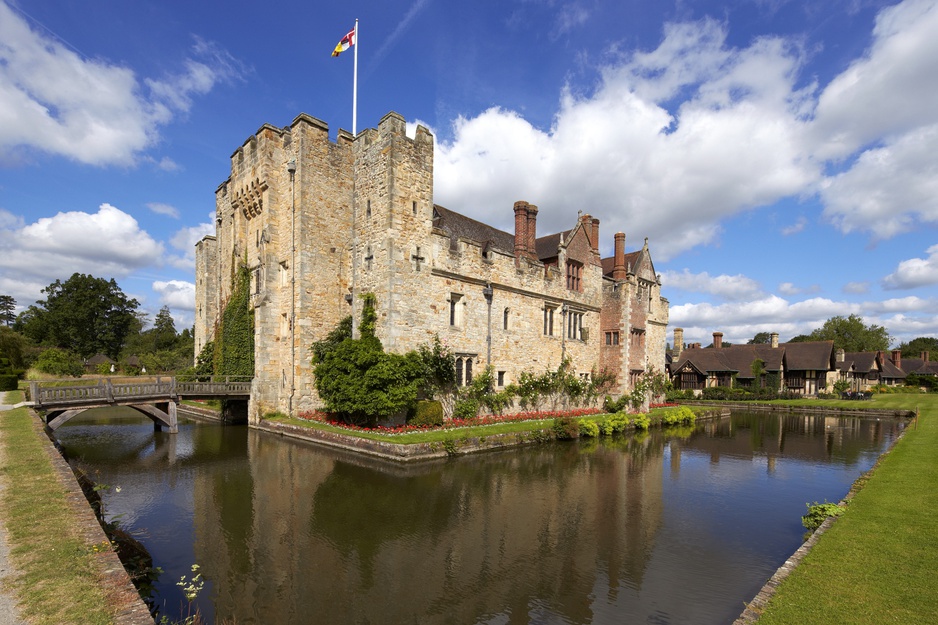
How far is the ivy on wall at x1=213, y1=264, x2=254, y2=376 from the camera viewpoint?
24.8 metres

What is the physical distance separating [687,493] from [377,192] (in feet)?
53.6

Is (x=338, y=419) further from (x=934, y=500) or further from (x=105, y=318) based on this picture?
(x=105, y=318)

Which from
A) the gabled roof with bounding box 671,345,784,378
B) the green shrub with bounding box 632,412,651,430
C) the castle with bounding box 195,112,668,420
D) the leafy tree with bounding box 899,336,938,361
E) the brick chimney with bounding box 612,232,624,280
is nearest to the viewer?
the castle with bounding box 195,112,668,420

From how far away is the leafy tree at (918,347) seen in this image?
10351 centimetres

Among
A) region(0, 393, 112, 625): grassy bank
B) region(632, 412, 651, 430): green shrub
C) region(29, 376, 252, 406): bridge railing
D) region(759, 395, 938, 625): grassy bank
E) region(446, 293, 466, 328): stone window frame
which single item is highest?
region(446, 293, 466, 328): stone window frame

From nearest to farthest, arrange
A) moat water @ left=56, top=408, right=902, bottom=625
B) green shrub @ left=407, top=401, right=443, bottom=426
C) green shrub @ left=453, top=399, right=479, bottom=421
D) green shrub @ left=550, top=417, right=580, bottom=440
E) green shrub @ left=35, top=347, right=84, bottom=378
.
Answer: moat water @ left=56, top=408, right=902, bottom=625 < green shrub @ left=407, top=401, right=443, bottom=426 < green shrub @ left=550, top=417, right=580, bottom=440 < green shrub @ left=453, top=399, right=479, bottom=421 < green shrub @ left=35, top=347, right=84, bottom=378

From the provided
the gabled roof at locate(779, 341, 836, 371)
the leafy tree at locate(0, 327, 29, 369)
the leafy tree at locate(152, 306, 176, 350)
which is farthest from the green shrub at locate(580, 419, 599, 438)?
the leafy tree at locate(152, 306, 176, 350)

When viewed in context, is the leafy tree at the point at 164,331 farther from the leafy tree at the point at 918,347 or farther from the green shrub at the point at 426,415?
Answer: the leafy tree at the point at 918,347

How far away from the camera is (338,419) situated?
68.8ft

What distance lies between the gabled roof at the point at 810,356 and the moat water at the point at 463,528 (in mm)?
37620

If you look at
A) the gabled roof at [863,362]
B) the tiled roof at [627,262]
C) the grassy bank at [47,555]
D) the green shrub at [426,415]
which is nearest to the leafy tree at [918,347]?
Answer: the gabled roof at [863,362]

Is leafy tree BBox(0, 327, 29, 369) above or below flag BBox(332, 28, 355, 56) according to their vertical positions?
below

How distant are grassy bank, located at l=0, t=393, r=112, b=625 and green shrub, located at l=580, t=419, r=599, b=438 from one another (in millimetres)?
18981

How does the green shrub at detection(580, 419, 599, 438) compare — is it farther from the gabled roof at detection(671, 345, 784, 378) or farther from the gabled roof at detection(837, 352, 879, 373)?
the gabled roof at detection(837, 352, 879, 373)
